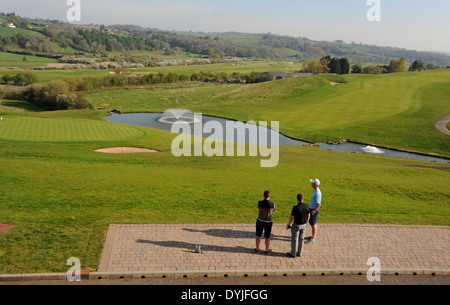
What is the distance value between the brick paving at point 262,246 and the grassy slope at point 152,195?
76 centimetres

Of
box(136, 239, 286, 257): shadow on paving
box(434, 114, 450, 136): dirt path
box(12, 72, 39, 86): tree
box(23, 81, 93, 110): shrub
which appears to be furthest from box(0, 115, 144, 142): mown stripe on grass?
box(12, 72, 39, 86): tree

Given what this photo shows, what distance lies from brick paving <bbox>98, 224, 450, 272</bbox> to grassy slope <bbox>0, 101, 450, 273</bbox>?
76 centimetres

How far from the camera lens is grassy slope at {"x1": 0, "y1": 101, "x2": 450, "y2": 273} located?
11.7 meters

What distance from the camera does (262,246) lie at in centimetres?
1231

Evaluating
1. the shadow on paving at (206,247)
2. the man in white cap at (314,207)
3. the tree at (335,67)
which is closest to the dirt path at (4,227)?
the shadow on paving at (206,247)

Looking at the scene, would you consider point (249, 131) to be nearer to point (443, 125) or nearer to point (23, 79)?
point (443, 125)

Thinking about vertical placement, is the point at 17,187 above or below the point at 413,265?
above

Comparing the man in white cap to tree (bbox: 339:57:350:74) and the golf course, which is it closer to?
the golf course

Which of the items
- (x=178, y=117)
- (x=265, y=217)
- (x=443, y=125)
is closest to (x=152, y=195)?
(x=265, y=217)

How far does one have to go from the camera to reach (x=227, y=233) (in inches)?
518
